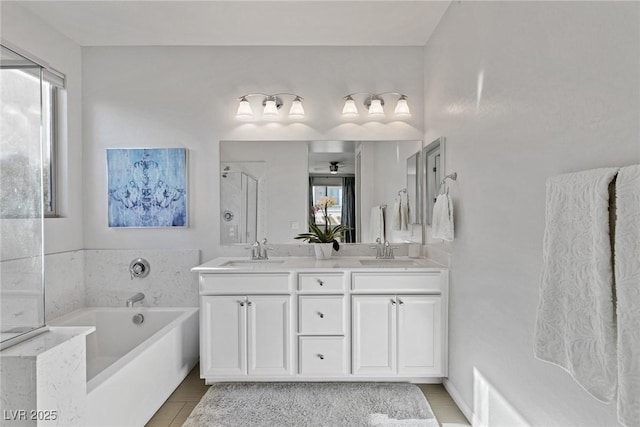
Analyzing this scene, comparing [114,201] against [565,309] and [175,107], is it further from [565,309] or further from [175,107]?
[565,309]

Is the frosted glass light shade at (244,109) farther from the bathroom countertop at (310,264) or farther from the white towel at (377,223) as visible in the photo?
the white towel at (377,223)

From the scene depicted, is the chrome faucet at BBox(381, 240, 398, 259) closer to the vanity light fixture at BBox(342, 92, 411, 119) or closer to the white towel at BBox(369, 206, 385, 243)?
the white towel at BBox(369, 206, 385, 243)

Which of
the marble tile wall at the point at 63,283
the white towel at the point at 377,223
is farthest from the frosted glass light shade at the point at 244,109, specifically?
the marble tile wall at the point at 63,283

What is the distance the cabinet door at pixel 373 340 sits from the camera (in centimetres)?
256

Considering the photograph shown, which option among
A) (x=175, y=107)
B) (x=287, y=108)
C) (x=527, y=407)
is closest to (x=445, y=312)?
(x=527, y=407)

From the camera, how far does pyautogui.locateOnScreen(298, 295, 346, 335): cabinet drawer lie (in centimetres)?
257

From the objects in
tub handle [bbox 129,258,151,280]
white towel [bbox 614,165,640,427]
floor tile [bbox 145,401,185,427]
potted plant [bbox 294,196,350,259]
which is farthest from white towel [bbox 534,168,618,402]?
tub handle [bbox 129,258,151,280]

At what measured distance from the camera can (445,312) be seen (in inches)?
101

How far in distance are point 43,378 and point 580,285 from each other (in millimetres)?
1714

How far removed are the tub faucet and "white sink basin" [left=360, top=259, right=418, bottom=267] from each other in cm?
178

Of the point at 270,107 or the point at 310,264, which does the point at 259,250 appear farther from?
the point at 270,107

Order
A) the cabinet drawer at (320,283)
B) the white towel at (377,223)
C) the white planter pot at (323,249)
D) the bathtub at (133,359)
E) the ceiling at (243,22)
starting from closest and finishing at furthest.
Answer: the bathtub at (133,359) < the ceiling at (243,22) < the cabinet drawer at (320,283) < the white planter pot at (323,249) < the white towel at (377,223)

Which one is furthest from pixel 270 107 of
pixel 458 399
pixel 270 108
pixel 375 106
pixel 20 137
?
pixel 458 399

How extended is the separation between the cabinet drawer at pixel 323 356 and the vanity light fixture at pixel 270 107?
5.63 ft
